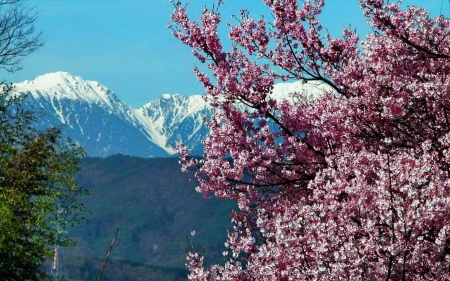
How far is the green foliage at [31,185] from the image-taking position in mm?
28578

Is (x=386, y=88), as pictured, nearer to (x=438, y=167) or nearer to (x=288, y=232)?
(x=438, y=167)

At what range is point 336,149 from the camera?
9.92 metres

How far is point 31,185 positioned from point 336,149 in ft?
84.2

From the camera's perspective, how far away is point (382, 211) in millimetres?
6645

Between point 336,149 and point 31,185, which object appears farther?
point 31,185

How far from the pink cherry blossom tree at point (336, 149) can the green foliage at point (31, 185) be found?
17781mm

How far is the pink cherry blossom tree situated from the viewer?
6.66m

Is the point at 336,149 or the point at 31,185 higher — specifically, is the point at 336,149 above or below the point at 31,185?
below

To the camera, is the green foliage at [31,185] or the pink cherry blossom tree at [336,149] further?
the green foliage at [31,185]

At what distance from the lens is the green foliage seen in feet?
93.8

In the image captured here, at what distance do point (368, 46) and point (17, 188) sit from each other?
78.9ft

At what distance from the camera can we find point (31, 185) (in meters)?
32.6

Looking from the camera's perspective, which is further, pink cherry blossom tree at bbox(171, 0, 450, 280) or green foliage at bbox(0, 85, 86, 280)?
green foliage at bbox(0, 85, 86, 280)

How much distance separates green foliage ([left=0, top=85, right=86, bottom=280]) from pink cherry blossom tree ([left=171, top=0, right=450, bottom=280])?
17781 millimetres
